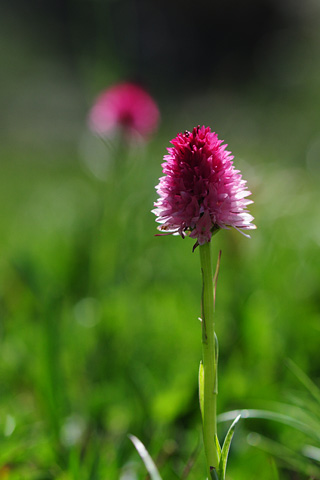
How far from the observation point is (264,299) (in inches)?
52.9

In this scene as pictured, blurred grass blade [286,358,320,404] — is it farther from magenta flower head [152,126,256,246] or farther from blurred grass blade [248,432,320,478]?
magenta flower head [152,126,256,246]

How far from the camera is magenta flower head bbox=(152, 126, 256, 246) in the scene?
557 mm

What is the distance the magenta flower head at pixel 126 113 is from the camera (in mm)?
1802

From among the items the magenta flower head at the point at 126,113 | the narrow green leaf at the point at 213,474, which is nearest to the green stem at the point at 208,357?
the narrow green leaf at the point at 213,474

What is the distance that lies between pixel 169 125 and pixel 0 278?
16.3 ft

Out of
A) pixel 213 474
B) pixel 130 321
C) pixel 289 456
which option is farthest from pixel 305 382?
pixel 130 321

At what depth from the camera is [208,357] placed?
1.90ft

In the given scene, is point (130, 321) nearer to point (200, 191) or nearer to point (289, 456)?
point (289, 456)

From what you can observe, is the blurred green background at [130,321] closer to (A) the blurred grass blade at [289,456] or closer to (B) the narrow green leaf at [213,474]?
(A) the blurred grass blade at [289,456]

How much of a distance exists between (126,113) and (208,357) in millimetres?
1367

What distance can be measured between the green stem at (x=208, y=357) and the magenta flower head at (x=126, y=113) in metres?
1.20

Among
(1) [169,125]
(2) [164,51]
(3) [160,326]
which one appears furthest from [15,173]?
(2) [164,51]

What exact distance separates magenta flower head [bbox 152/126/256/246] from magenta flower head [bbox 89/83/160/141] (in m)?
1.16

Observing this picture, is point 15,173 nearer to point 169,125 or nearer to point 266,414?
point 169,125
